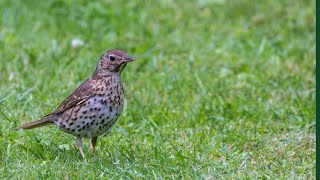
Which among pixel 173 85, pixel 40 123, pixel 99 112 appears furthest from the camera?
pixel 173 85

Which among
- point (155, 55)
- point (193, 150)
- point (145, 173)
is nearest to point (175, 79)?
point (155, 55)

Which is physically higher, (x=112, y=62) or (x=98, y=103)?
(x=112, y=62)

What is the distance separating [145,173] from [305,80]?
10.5ft

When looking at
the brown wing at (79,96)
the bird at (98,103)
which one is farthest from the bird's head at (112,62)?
the brown wing at (79,96)

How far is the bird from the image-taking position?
668cm

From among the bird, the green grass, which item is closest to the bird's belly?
the bird

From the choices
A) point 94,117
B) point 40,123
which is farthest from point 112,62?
point 40,123

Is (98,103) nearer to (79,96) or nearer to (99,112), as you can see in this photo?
(99,112)

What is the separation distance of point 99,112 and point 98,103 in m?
0.07

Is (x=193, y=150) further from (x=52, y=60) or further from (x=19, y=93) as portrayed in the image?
(x=52, y=60)

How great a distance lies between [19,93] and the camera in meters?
8.27

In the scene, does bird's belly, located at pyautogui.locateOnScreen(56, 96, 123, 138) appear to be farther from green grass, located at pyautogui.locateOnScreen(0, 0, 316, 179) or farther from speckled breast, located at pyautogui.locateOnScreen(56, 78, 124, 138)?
green grass, located at pyautogui.locateOnScreen(0, 0, 316, 179)

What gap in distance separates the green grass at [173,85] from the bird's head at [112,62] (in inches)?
26.4

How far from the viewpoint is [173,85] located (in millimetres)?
8805
